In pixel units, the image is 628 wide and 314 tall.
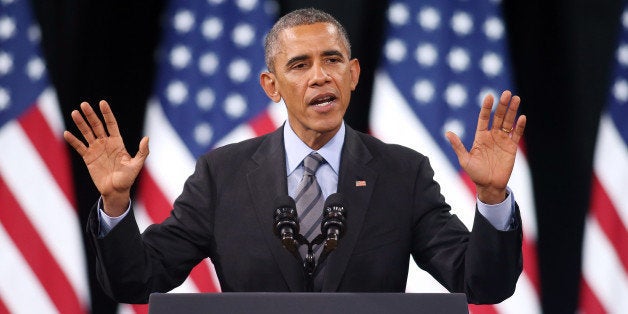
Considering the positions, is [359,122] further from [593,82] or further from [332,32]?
[332,32]

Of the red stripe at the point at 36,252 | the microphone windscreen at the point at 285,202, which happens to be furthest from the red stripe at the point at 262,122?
the microphone windscreen at the point at 285,202

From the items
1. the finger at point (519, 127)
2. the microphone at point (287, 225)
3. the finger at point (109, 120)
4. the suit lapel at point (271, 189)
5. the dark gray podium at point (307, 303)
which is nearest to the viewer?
the dark gray podium at point (307, 303)

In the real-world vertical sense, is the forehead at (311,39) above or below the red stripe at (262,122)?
above

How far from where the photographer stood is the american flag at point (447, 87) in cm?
321

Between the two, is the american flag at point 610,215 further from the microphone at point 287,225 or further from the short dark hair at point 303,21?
the microphone at point 287,225

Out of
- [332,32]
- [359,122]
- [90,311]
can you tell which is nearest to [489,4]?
[359,122]

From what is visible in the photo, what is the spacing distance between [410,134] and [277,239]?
1416mm

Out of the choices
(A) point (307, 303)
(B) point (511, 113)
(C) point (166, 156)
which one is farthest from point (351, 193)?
(C) point (166, 156)

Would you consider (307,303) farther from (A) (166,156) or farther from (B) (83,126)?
(A) (166,156)

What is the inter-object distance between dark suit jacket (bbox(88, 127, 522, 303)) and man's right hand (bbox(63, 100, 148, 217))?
0.06 metres

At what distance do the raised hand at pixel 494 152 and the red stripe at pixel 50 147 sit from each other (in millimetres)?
1892

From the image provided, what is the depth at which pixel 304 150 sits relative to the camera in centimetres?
208

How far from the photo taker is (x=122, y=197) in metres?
1.69

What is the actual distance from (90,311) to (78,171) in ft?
1.71
